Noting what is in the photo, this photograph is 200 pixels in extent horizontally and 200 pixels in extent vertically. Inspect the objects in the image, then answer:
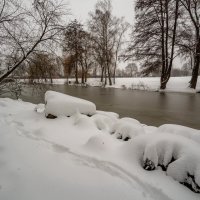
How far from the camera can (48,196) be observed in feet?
9.07

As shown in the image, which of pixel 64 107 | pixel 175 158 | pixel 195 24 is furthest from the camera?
pixel 195 24

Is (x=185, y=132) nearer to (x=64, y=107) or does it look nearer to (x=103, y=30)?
(x=64, y=107)

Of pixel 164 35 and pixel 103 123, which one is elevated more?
pixel 164 35

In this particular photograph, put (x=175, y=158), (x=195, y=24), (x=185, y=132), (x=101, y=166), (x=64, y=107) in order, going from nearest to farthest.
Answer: (x=175, y=158), (x=101, y=166), (x=185, y=132), (x=64, y=107), (x=195, y=24)

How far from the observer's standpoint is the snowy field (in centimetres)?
285

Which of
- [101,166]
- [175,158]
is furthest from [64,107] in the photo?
[175,158]

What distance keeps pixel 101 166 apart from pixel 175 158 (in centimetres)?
133

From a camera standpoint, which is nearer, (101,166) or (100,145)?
(101,166)

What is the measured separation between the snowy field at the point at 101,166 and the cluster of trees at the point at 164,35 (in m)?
17.2

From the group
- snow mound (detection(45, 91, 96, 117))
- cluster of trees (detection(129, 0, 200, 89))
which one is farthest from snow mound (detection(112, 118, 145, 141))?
cluster of trees (detection(129, 0, 200, 89))

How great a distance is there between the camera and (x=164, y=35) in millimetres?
20719

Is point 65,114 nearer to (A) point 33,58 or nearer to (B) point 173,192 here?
(A) point 33,58

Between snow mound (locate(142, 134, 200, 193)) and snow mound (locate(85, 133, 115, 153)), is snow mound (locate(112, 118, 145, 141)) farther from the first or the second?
snow mound (locate(142, 134, 200, 193))

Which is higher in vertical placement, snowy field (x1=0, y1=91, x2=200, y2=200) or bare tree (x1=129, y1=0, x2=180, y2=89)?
bare tree (x1=129, y1=0, x2=180, y2=89)
